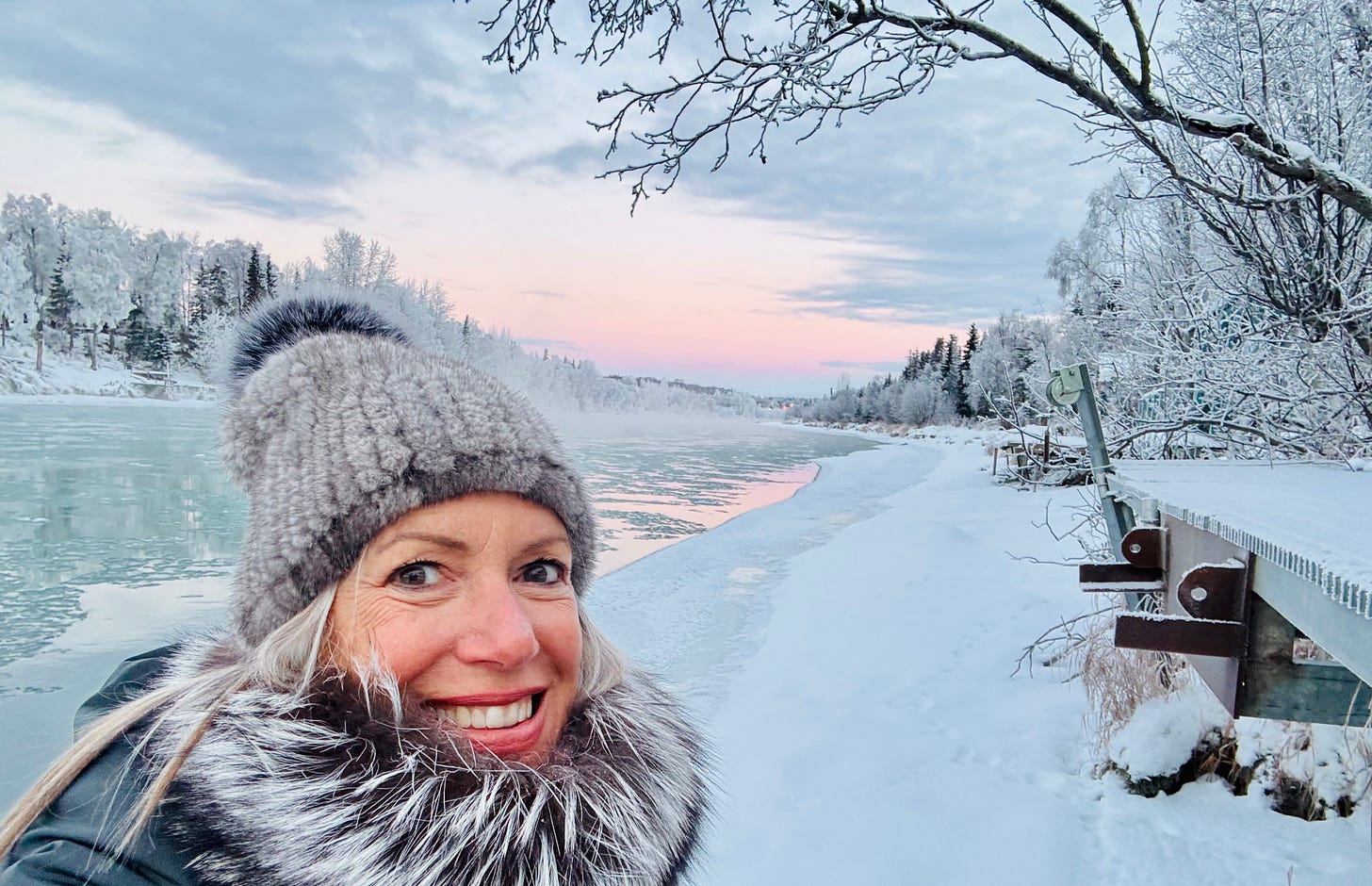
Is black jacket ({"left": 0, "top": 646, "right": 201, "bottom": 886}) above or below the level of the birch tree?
below

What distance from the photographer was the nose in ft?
3.79

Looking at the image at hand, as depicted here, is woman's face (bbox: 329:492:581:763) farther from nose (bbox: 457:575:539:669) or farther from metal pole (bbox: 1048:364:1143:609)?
metal pole (bbox: 1048:364:1143:609)

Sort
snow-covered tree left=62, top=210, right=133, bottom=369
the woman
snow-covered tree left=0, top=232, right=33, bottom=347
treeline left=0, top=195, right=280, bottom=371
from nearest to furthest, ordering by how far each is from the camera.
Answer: the woman → snow-covered tree left=0, top=232, right=33, bottom=347 → treeline left=0, top=195, right=280, bottom=371 → snow-covered tree left=62, top=210, right=133, bottom=369

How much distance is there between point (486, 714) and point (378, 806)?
0.20 m

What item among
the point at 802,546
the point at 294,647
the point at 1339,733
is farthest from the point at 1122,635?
the point at 802,546

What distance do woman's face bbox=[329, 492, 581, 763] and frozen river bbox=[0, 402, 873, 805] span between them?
21.6 inches

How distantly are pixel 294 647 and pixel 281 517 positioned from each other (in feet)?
0.77

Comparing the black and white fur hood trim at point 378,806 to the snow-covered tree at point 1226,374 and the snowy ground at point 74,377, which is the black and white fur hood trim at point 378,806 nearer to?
the snow-covered tree at point 1226,374

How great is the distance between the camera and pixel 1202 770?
389 cm

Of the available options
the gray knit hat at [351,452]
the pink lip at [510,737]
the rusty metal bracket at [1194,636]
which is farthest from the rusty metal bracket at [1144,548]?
the pink lip at [510,737]

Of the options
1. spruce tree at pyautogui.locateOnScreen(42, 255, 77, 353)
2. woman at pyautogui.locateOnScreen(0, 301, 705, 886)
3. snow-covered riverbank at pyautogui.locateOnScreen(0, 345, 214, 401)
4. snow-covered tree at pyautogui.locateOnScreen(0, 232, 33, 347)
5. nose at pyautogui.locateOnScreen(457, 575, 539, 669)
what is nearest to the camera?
woman at pyautogui.locateOnScreen(0, 301, 705, 886)

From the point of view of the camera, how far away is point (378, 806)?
43.1 inches

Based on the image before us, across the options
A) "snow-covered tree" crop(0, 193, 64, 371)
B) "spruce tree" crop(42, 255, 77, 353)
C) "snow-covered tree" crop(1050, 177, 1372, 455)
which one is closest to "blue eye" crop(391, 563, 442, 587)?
"snow-covered tree" crop(1050, 177, 1372, 455)

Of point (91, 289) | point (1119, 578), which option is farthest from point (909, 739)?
point (91, 289)
